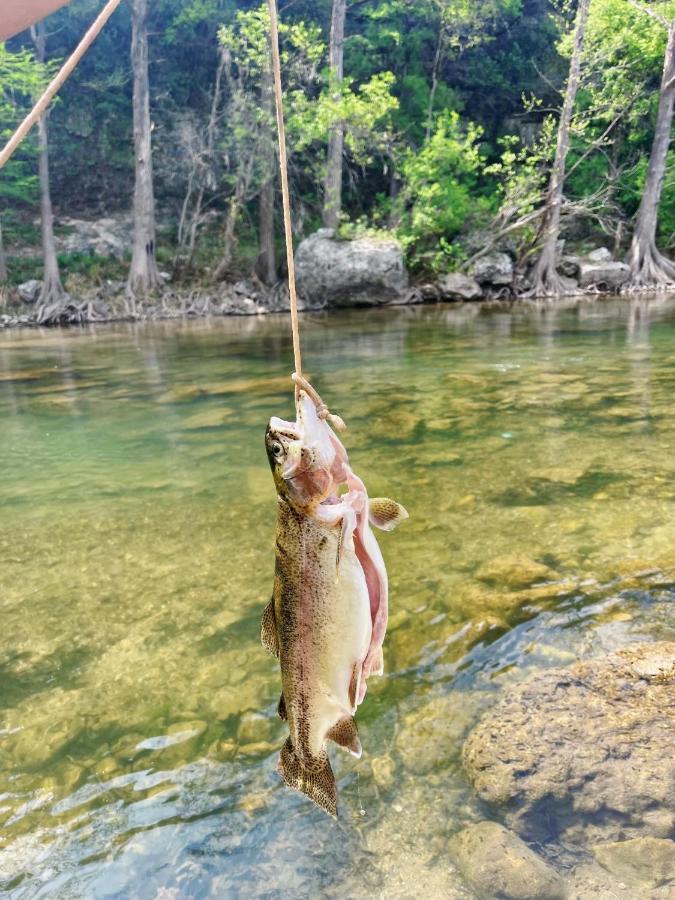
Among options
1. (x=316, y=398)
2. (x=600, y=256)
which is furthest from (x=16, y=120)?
(x=316, y=398)

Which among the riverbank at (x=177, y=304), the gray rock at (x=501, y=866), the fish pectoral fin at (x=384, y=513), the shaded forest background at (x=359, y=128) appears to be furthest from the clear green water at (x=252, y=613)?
the shaded forest background at (x=359, y=128)

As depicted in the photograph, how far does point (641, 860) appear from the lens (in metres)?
2.28

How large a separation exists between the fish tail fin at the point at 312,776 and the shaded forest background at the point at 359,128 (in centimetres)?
2586

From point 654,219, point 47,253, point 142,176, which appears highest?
point 142,176

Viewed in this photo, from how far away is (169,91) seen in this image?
1304 inches

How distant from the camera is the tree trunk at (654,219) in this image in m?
26.6

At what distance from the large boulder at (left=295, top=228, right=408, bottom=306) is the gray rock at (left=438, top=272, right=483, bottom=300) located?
1.65 m

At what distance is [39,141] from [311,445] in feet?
100

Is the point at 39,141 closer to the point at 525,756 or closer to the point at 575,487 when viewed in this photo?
the point at 575,487

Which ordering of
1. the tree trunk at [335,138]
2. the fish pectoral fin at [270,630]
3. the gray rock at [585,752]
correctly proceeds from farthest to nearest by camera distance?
the tree trunk at [335,138]
the gray rock at [585,752]
the fish pectoral fin at [270,630]

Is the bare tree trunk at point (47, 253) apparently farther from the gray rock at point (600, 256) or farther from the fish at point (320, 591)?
the fish at point (320, 591)

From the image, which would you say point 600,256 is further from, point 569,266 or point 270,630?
point 270,630

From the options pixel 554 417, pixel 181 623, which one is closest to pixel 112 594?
pixel 181 623

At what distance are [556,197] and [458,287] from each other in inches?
210
